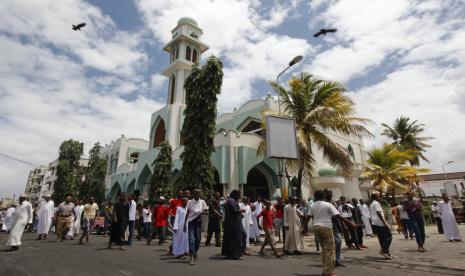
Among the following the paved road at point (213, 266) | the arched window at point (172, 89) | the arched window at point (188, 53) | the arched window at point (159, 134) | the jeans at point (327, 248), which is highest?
the arched window at point (188, 53)

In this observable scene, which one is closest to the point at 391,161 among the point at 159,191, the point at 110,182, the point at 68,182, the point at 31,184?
the point at 159,191

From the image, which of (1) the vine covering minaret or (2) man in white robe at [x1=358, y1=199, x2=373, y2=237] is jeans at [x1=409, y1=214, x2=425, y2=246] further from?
(1) the vine covering minaret

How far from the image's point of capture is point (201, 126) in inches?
550

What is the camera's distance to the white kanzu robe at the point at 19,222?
7641mm

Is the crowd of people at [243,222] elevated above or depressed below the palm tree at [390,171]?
below

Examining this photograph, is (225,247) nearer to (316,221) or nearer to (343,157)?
(316,221)

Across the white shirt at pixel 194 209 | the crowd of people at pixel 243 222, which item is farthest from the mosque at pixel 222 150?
the white shirt at pixel 194 209

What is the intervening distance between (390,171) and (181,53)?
66.6 feet

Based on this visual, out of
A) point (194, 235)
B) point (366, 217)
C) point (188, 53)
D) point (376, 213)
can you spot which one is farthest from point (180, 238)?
point (188, 53)

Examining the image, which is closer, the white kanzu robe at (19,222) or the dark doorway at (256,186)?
the white kanzu robe at (19,222)

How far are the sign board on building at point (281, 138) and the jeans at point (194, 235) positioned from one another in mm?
4101

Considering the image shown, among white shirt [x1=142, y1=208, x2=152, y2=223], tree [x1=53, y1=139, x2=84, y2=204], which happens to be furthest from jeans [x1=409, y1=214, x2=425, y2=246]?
tree [x1=53, y1=139, x2=84, y2=204]

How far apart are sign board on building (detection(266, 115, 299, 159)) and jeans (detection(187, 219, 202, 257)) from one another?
13.5 feet

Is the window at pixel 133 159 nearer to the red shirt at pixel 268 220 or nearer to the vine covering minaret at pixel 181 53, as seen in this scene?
the vine covering minaret at pixel 181 53
